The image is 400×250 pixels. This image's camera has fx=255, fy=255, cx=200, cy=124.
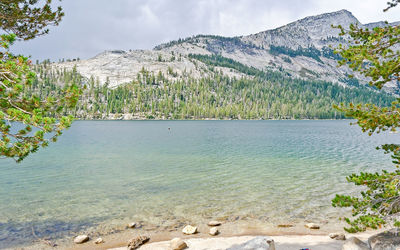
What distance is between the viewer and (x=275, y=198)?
21.7 meters

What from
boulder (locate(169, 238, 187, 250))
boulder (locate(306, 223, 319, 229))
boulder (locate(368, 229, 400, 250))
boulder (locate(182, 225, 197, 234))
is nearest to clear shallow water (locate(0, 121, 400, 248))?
boulder (locate(306, 223, 319, 229))

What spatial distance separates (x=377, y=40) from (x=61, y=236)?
57.8 feet

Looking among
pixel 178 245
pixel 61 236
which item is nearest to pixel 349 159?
pixel 178 245

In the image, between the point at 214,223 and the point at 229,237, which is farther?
the point at 214,223

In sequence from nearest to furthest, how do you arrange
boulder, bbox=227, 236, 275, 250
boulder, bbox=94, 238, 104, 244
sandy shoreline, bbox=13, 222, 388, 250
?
boulder, bbox=227, 236, 275, 250, sandy shoreline, bbox=13, 222, 388, 250, boulder, bbox=94, 238, 104, 244

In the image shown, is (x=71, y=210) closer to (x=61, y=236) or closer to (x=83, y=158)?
(x=61, y=236)

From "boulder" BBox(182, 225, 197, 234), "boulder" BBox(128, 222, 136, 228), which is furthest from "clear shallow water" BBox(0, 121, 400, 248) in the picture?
"boulder" BBox(182, 225, 197, 234)

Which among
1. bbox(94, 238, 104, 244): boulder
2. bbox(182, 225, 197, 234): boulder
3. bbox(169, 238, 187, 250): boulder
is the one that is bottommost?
bbox(94, 238, 104, 244): boulder

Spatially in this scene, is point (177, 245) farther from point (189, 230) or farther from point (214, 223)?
point (214, 223)

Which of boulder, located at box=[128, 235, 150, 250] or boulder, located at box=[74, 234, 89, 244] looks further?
boulder, located at box=[74, 234, 89, 244]

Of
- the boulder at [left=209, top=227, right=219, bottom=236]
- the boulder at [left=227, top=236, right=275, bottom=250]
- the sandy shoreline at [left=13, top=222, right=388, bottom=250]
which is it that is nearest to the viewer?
the boulder at [left=227, top=236, right=275, bottom=250]

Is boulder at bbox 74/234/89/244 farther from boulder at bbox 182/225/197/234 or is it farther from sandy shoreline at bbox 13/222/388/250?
boulder at bbox 182/225/197/234

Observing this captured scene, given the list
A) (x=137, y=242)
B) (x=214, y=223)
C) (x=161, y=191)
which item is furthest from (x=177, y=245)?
(x=161, y=191)

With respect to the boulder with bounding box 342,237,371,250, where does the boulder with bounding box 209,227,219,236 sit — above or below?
below
